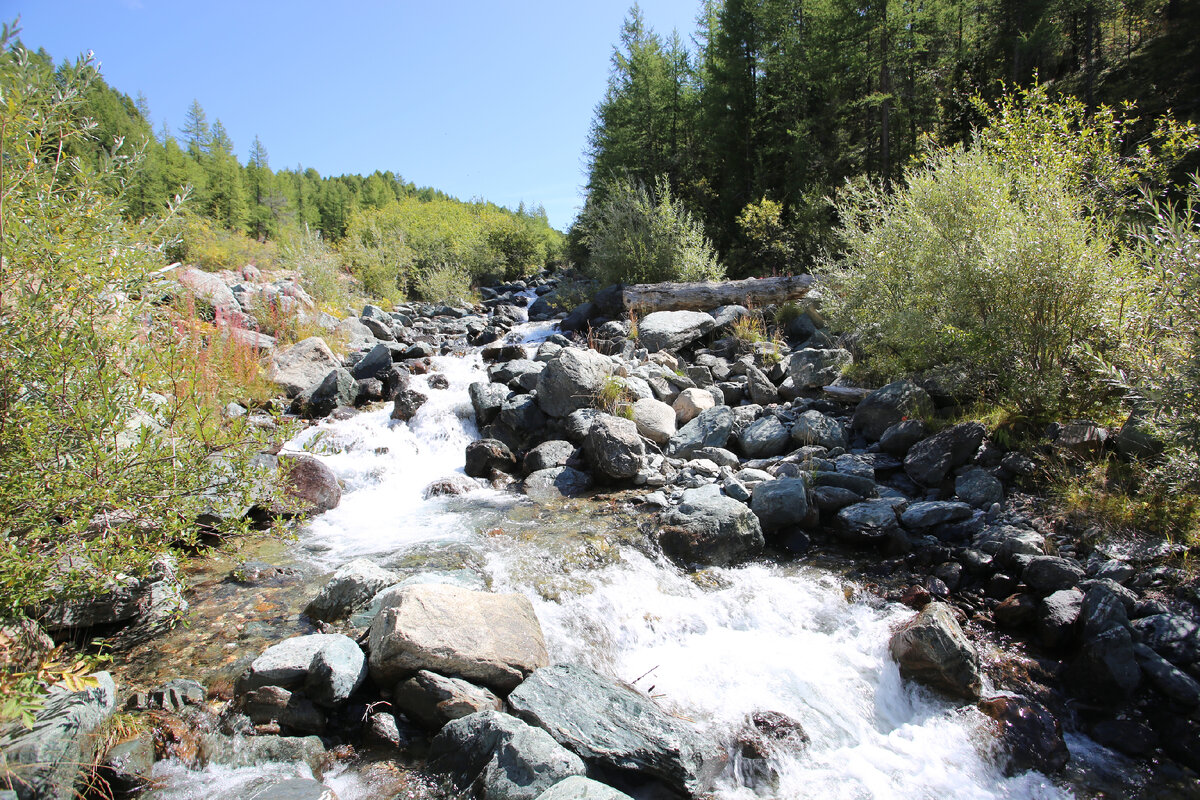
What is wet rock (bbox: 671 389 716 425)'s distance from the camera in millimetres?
8758

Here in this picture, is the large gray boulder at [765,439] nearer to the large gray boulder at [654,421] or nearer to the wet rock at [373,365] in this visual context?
the large gray boulder at [654,421]

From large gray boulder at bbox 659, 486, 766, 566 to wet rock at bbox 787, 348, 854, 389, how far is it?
13.2ft

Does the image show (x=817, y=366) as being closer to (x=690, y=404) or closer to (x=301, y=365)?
(x=690, y=404)

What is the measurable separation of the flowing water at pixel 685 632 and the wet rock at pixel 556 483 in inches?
11.7

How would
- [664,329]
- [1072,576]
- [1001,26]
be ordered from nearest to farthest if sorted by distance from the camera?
[1072,576] → [664,329] → [1001,26]

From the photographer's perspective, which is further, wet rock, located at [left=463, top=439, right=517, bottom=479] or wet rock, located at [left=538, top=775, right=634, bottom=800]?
wet rock, located at [left=463, top=439, right=517, bottom=479]

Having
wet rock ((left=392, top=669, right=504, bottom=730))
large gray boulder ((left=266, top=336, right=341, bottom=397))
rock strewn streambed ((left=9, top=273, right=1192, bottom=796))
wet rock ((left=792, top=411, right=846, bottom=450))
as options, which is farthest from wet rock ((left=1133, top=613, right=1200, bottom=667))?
large gray boulder ((left=266, top=336, right=341, bottom=397))

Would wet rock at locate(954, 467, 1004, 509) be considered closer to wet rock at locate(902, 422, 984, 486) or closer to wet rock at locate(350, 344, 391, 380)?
wet rock at locate(902, 422, 984, 486)

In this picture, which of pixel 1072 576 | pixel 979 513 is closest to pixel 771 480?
pixel 979 513

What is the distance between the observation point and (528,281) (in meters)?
28.2


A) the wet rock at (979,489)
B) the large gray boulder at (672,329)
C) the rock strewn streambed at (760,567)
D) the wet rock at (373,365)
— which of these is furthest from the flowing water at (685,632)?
the large gray boulder at (672,329)

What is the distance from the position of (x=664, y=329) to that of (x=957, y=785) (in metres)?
8.93

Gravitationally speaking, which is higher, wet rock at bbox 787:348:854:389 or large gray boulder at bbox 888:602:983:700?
wet rock at bbox 787:348:854:389

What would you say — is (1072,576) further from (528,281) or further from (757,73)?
(528,281)
